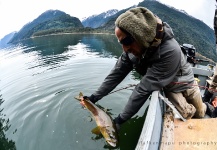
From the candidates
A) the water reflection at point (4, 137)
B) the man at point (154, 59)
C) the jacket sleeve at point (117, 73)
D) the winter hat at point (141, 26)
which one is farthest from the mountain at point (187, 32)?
the winter hat at point (141, 26)

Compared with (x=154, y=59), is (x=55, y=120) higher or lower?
lower

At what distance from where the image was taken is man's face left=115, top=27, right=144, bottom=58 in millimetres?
2963

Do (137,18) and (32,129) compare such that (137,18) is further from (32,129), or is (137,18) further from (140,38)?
(32,129)

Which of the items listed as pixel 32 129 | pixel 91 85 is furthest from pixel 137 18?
pixel 91 85

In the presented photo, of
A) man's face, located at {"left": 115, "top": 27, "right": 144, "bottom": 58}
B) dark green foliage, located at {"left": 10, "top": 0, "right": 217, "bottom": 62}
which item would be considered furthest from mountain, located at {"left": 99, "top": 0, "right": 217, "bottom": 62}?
man's face, located at {"left": 115, "top": 27, "right": 144, "bottom": 58}

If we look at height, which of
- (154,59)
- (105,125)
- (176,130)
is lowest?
(105,125)

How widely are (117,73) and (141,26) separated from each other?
67.4 inches

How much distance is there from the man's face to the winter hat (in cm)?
9

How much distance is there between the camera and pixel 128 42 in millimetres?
3021

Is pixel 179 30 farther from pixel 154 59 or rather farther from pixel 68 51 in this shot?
pixel 154 59

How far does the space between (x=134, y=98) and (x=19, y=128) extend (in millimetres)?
4872

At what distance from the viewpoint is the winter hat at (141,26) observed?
2.78 m

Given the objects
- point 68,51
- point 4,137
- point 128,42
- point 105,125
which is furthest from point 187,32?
point 128,42

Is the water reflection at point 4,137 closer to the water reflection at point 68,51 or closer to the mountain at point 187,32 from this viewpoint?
the water reflection at point 68,51
